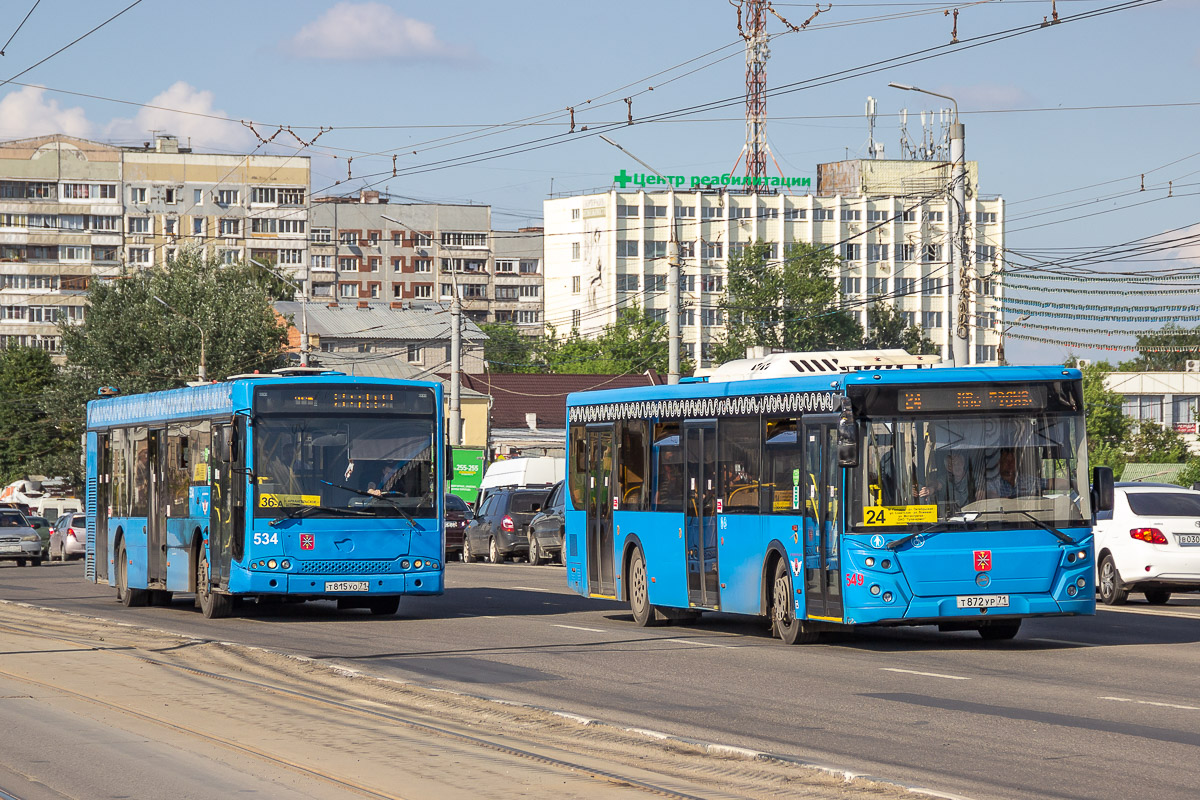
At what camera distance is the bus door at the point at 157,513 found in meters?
24.2

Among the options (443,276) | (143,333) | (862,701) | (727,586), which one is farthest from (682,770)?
(443,276)

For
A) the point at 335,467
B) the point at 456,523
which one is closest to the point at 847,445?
the point at 335,467

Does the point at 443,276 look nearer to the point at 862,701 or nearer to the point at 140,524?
the point at 140,524

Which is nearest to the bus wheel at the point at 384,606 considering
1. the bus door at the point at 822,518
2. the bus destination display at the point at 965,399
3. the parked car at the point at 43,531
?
the bus door at the point at 822,518

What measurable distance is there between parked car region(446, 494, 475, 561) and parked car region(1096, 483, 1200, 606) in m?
22.7

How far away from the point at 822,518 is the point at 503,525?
1037 inches

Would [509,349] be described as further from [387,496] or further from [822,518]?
[822,518]

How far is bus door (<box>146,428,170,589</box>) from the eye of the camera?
24156 millimetres

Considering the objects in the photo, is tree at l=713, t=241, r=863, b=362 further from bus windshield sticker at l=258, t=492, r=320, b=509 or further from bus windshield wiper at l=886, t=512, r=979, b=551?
bus windshield wiper at l=886, t=512, r=979, b=551

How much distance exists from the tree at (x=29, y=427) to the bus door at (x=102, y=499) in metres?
54.5

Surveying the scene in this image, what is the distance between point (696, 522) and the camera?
1928 centimetres

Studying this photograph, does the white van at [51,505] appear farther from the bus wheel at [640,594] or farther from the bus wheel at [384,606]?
the bus wheel at [640,594]

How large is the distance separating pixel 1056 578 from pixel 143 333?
6796 centimetres

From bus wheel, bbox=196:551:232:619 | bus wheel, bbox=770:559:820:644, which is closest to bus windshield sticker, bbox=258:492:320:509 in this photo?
bus wheel, bbox=196:551:232:619
